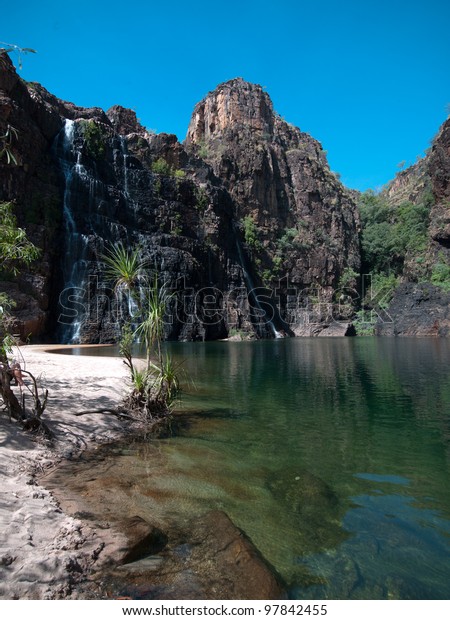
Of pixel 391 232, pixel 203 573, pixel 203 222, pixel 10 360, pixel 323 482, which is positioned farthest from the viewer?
pixel 391 232

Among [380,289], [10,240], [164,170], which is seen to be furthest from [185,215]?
[10,240]

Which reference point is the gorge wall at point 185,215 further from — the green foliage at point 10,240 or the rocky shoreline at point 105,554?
the rocky shoreline at point 105,554

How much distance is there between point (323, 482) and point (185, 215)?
150 ft

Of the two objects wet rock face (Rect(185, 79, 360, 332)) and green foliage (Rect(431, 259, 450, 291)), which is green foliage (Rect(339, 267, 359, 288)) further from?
green foliage (Rect(431, 259, 450, 291))

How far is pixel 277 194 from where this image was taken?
220 feet

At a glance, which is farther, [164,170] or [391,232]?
[391,232]

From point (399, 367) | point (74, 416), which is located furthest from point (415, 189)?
point (74, 416)

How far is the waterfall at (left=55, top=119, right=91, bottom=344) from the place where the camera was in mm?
33594

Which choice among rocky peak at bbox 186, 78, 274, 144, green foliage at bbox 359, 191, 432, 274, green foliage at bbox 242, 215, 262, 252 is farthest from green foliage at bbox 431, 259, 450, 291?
rocky peak at bbox 186, 78, 274, 144

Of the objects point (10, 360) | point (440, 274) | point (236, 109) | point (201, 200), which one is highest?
point (236, 109)

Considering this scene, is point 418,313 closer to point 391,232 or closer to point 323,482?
point 391,232

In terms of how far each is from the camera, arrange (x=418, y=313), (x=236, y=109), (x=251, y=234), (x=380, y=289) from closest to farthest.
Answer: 1. (x=418, y=313)
2. (x=251, y=234)
3. (x=380, y=289)
4. (x=236, y=109)
